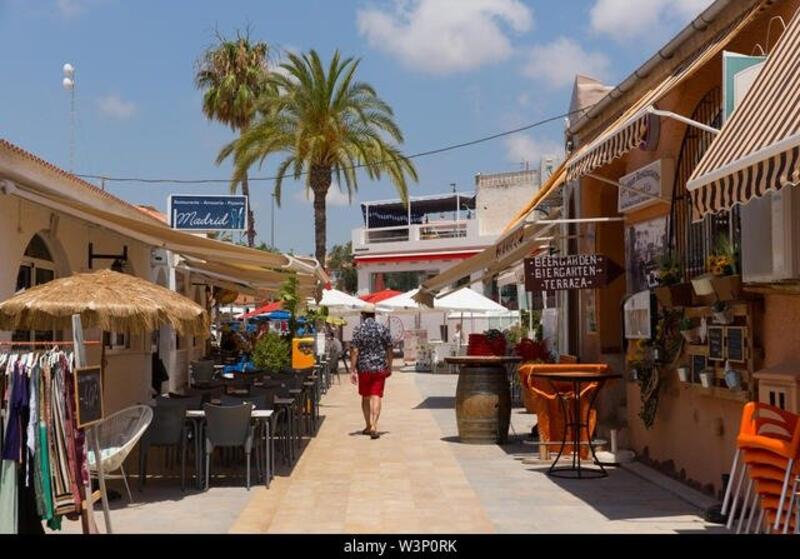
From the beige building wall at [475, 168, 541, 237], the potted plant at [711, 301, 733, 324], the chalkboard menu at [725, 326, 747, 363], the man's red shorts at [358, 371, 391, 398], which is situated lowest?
the man's red shorts at [358, 371, 391, 398]

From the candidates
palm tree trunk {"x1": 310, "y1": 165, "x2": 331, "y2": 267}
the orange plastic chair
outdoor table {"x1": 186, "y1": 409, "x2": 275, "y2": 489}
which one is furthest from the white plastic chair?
palm tree trunk {"x1": 310, "y1": 165, "x2": 331, "y2": 267}

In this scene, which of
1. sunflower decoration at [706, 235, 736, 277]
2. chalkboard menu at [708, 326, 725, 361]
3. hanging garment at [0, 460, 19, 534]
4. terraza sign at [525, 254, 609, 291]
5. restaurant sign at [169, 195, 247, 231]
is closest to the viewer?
hanging garment at [0, 460, 19, 534]

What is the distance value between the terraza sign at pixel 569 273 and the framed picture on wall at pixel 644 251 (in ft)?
1.10

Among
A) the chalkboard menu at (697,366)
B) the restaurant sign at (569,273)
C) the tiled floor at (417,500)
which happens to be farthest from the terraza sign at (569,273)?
the chalkboard menu at (697,366)

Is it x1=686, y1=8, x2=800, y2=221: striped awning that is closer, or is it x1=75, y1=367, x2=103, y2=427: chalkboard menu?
x1=686, y1=8, x2=800, y2=221: striped awning

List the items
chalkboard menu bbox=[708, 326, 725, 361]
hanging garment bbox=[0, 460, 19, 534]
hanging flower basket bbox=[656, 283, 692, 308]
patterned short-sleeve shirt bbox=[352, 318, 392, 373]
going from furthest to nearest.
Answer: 1. patterned short-sleeve shirt bbox=[352, 318, 392, 373]
2. hanging flower basket bbox=[656, 283, 692, 308]
3. chalkboard menu bbox=[708, 326, 725, 361]
4. hanging garment bbox=[0, 460, 19, 534]

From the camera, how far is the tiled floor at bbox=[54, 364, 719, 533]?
24.6 feet

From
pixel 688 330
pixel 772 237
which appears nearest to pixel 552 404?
pixel 688 330

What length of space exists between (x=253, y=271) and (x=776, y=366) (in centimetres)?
1096

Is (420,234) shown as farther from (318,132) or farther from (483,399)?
(483,399)

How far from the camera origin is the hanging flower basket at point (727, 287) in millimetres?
7537

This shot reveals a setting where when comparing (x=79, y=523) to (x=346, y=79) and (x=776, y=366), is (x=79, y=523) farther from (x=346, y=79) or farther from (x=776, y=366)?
(x=346, y=79)

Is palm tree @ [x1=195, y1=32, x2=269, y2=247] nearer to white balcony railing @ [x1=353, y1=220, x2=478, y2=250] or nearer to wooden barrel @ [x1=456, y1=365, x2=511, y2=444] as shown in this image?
white balcony railing @ [x1=353, y1=220, x2=478, y2=250]

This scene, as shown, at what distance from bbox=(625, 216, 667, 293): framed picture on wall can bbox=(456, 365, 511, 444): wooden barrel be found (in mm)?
2058
